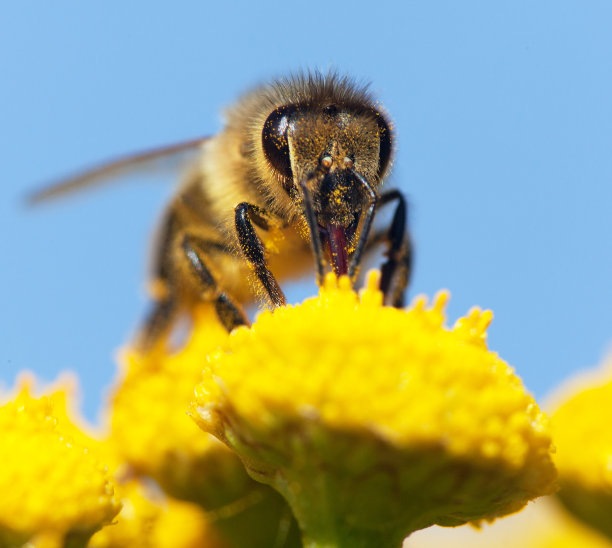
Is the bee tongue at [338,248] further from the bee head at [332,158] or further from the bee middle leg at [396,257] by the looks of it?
the bee middle leg at [396,257]

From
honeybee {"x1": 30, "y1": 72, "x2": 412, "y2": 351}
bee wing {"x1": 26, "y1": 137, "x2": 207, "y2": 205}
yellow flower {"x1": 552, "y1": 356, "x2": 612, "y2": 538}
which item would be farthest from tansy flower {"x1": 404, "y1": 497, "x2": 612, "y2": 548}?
bee wing {"x1": 26, "y1": 137, "x2": 207, "y2": 205}

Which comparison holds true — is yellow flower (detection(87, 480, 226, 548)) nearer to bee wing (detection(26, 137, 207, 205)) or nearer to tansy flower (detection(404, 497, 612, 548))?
tansy flower (detection(404, 497, 612, 548))

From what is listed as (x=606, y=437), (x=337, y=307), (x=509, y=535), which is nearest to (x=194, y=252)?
(x=337, y=307)

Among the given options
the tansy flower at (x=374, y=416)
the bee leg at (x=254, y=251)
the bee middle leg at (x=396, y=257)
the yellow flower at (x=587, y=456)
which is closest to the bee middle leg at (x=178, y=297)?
the bee leg at (x=254, y=251)

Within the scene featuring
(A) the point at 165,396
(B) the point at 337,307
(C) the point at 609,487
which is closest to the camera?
(B) the point at 337,307

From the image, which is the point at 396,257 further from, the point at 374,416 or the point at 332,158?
the point at 374,416

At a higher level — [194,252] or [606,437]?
[194,252]

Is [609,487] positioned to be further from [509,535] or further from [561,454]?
[509,535]
